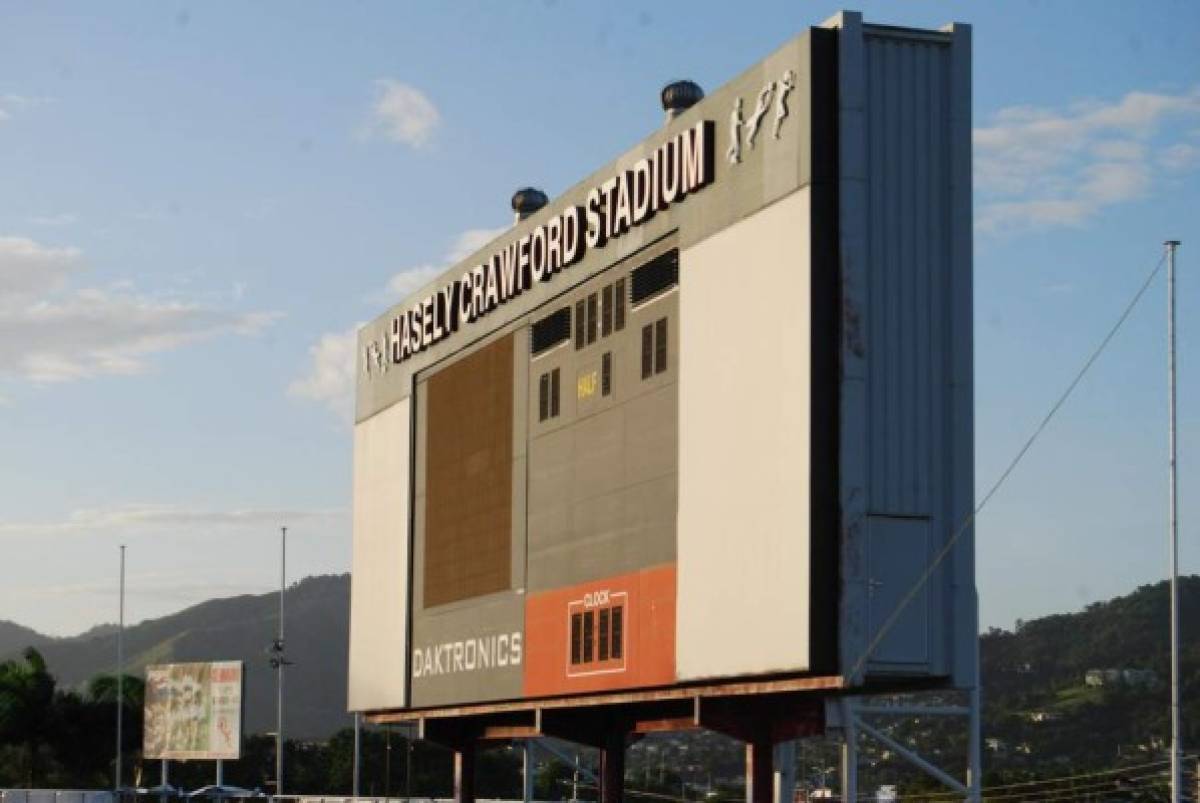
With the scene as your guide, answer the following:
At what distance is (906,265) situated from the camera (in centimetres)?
2648

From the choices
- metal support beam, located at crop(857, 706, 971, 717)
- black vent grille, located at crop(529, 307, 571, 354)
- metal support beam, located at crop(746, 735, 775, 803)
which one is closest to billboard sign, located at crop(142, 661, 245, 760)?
black vent grille, located at crop(529, 307, 571, 354)

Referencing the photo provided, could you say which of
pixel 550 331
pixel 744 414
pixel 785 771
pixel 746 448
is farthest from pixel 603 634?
pixel 744 414

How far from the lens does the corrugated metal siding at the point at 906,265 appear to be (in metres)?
26.1

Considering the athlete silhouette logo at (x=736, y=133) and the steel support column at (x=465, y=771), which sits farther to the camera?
the steel support column at (x=465, y=771)

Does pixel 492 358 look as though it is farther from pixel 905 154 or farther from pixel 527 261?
pixel 905 154

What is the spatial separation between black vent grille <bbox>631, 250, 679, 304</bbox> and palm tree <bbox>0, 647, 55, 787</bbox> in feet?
265

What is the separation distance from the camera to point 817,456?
1016 inches

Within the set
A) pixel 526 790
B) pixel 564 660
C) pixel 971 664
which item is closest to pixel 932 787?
pixel 526 790

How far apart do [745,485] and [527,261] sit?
983 centimetres

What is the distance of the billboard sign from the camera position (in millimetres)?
83562

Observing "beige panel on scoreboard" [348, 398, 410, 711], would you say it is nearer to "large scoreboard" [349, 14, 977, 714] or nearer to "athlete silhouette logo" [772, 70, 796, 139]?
"large scoreboard" [349, 14, 977, 714]

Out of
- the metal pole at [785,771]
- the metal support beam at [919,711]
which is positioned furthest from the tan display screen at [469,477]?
the metal support beam at [919,711]

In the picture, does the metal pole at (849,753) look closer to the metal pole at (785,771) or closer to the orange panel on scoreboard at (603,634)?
the metal pole at (785,771)

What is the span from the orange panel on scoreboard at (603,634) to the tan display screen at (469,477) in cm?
205
